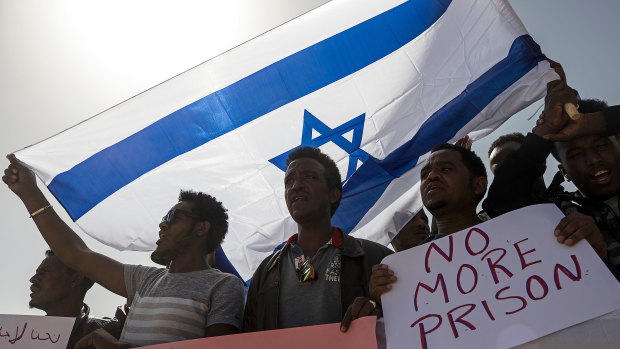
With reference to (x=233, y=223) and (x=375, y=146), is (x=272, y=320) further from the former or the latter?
(x=375, y=146)

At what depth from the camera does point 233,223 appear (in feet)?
12.3

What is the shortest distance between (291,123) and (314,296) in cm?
163

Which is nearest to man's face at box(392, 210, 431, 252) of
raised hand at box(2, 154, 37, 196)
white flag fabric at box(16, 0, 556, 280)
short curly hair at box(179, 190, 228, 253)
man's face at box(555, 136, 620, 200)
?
white flag fabric at box(16, 0, 556, 280)

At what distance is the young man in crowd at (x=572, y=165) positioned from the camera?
254 centimetres

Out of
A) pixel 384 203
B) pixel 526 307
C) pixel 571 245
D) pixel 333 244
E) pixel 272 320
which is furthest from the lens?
pixel 384 203

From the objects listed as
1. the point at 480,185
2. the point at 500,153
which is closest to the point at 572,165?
the point at 480,185

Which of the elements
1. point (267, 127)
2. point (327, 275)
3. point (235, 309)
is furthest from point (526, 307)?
point (267, 127)

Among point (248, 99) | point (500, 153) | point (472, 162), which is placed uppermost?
point (248, 99)

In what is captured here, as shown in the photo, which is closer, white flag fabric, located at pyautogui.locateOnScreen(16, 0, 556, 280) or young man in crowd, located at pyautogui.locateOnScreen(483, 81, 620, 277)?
young man in crowd, located at pyautogui.locateOnScreen(483, 81, 620, 277)

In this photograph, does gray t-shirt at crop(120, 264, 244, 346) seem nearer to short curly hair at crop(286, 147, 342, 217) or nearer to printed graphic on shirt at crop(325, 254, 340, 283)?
printed graphic on shirt at crop(325, 254, 340, 283)

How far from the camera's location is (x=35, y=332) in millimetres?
2684

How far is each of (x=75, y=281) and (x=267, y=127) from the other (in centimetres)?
172

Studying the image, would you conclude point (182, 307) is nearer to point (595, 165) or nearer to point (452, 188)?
point (452, 188)

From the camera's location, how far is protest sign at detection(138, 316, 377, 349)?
1.93 meters
